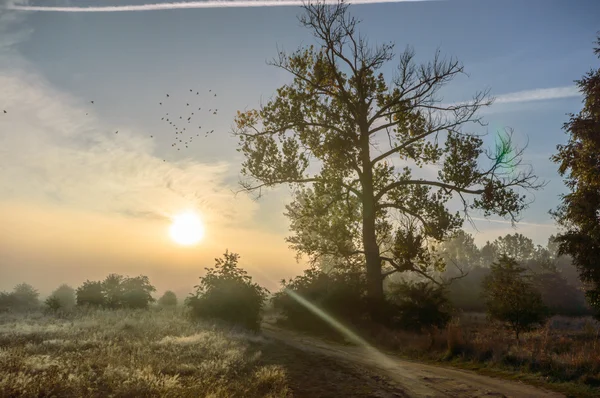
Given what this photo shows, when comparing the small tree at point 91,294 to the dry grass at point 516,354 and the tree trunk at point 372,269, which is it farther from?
the dry grass at point 516,354

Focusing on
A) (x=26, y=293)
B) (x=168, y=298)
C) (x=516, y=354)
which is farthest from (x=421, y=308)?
(x=26, y=293)

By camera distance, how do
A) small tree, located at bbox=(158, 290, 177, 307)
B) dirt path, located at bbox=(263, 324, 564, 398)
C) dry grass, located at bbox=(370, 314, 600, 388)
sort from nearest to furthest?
dirt path, located at bbox=(263, 324, 564, 398)
dry grass, located at bbox=(370, 314, 600, 388)
small tree, located at bbox=(158, 290, 177, 307)

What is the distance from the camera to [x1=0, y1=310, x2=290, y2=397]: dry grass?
20.7 ft

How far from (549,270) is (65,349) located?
6741cm

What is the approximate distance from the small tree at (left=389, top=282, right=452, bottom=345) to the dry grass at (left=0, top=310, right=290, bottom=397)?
10.1 metres

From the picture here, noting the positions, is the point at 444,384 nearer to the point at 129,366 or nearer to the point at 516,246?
the point at 129,366

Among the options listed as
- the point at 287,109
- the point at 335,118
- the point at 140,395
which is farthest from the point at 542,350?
the point at 287,109

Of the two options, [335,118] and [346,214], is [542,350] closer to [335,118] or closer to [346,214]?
[346,214]

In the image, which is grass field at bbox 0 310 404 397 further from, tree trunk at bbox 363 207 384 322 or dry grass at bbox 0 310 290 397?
tree trunk at bbox 363 207 384 322

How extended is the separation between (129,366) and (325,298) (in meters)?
17.6

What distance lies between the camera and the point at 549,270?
5888 cm

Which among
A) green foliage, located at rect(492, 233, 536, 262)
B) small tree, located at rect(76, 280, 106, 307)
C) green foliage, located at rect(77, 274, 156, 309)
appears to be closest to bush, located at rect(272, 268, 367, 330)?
green foliage, located at rect(77, 274, 156, 309)

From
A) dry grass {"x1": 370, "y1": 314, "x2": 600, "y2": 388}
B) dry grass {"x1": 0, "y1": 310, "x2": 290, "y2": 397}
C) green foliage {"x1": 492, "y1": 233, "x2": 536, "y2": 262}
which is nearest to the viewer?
dry grass {"x1": 0, "y1": 310, "x2": 290, "y2": 397}

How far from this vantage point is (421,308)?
64.2 feet
